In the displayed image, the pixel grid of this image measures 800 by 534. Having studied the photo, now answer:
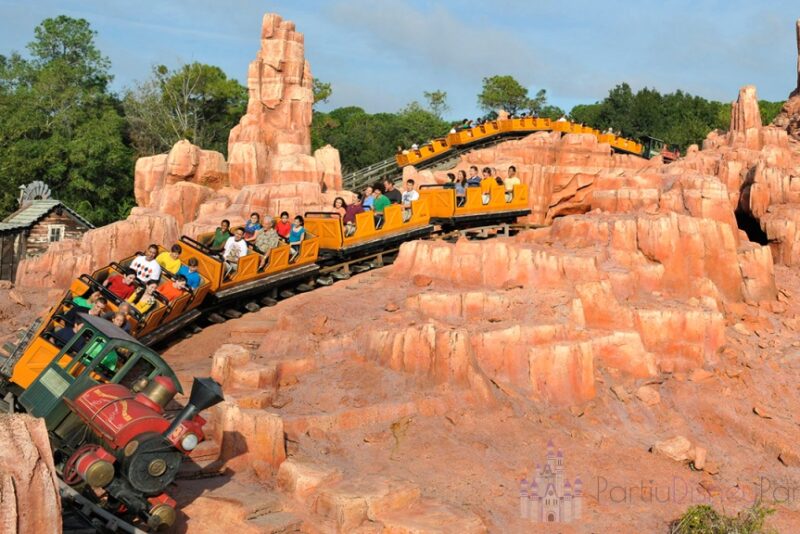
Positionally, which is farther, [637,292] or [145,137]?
[145,137]

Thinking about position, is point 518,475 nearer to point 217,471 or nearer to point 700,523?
point 700,523

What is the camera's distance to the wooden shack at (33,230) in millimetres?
30312

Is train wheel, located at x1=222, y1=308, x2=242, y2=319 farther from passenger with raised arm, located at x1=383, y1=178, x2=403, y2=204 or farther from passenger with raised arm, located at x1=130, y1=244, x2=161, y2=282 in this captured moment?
passenger with raised arm, located at x1=383, y1=178, x2=403, y2=204

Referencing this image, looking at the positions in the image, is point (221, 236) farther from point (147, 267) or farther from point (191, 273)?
point (147, 267)

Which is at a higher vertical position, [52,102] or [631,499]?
[52,102]

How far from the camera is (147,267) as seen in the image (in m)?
14.2

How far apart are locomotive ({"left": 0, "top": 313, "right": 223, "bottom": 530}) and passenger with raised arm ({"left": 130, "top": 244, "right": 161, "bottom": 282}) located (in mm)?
4428

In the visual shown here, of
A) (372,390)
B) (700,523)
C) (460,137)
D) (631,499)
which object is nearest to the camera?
(700,523)

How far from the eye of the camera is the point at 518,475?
11242mm

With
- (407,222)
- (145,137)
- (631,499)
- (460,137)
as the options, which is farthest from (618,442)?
(145,137)

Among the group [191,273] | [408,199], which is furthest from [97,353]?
[408,199]

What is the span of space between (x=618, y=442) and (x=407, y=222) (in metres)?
8.17

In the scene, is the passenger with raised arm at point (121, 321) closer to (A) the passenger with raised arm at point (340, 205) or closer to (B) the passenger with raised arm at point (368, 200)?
(A) the passenger with raised arm at point (340, 205)

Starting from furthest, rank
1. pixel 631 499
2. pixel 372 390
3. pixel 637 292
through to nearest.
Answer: pixel 637 292
pixel 372 390
pixel 631 499
